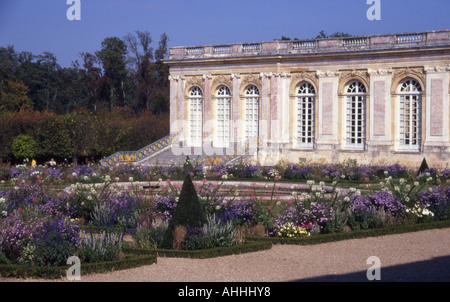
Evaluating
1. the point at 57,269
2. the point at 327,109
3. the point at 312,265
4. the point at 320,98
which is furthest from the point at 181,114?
the point at 57,269

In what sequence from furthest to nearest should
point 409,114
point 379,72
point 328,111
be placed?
point 328,111, point 379,72, point 409,114


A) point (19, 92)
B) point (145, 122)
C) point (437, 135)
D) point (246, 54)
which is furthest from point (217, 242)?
point (19, 92)

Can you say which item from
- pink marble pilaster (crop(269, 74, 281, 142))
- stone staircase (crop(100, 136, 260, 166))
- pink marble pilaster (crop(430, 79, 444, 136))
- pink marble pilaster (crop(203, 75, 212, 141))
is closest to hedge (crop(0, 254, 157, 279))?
stone staircase (crop(100, 136, 260, 166))

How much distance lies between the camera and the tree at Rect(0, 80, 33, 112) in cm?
4703

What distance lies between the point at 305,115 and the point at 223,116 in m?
4.17

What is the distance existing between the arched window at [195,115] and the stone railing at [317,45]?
187 cm

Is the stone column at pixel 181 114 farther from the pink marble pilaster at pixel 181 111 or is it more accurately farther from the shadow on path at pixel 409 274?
the shadow on path at pixel 409 274

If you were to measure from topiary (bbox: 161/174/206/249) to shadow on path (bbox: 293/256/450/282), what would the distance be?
2.59 metres

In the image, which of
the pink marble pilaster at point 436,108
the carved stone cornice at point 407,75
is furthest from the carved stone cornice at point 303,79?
the pink marble pilaster at point 436,108

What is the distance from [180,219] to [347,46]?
20299 mm

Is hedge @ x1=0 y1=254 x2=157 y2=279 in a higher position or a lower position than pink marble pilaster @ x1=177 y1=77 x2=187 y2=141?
lower

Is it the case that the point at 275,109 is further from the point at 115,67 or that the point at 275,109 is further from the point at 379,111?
the point at 115,67

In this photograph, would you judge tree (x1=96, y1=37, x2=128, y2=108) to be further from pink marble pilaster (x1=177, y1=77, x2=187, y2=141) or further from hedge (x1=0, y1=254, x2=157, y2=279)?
hedge (x1=0, y1=254, x2=157, y2=279)

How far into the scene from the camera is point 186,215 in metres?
10.4
